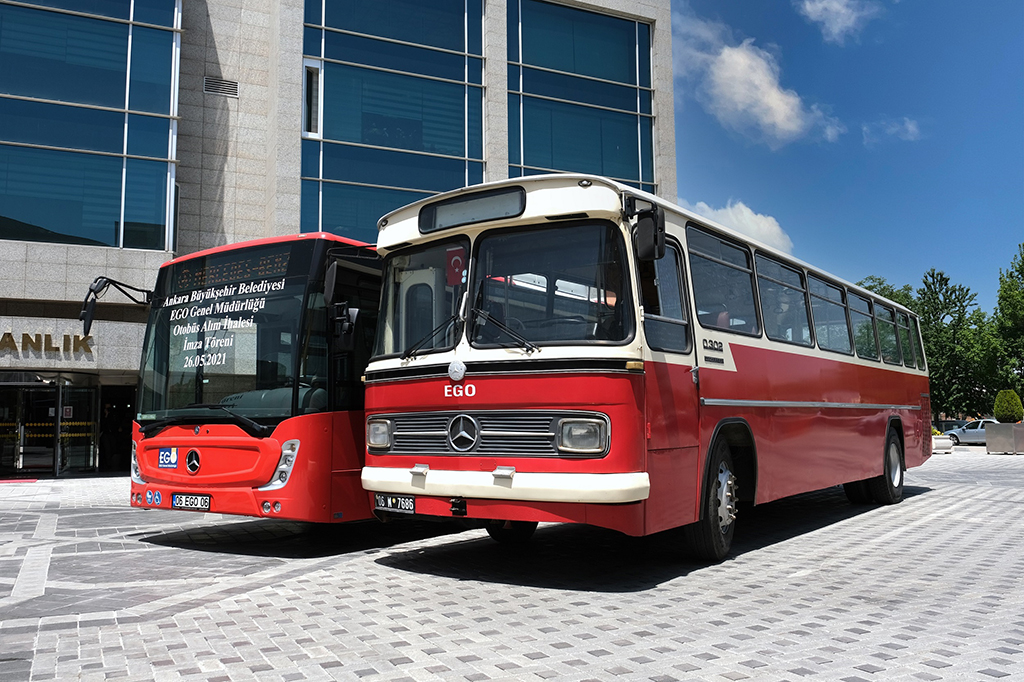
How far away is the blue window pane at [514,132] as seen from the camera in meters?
28.4

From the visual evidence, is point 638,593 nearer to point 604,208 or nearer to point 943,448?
point 604,208

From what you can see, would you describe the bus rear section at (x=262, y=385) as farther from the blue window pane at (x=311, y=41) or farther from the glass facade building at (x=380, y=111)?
the blue window pane at (x=311, y=41)

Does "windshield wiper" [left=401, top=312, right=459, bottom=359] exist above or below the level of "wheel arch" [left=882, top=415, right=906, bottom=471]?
above

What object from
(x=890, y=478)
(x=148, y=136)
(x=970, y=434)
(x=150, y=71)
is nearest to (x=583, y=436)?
(x=890, y=478)

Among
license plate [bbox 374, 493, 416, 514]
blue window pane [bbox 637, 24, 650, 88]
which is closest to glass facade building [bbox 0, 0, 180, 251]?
blue window pane [bbox 637, 24, 650, 88]

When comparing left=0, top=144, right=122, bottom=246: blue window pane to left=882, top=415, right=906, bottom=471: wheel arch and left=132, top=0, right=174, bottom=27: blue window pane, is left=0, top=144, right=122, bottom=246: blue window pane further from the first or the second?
left=882, top=415, right=906, bottom=471: wheel arch

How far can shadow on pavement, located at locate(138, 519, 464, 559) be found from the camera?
29.4 ft

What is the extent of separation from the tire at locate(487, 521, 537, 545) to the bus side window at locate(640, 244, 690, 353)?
9.14 feet

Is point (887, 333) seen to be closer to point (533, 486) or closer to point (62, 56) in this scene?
point (533, 486)

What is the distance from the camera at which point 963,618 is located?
563 centimetres

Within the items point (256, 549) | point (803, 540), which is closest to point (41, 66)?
point (256, 549)

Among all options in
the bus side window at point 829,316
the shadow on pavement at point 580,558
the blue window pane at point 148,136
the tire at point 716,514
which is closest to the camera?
the shadow on pavement at point 580,558

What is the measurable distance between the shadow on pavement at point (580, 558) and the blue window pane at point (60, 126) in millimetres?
18086

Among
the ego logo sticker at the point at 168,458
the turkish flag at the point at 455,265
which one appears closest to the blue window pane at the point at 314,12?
the ego logo sticker at the point at 168,458
